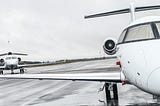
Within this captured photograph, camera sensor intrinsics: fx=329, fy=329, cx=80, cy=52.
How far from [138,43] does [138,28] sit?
736 millimetres

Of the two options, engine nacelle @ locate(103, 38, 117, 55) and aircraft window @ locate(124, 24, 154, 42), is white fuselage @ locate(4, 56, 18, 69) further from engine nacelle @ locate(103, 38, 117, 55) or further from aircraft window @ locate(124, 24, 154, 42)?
aircraft window @ locate(124, 24, 154, 42)

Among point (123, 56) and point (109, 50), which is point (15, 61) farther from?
point (123, 56)

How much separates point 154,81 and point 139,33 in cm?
168

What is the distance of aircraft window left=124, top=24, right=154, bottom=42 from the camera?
7.42 m

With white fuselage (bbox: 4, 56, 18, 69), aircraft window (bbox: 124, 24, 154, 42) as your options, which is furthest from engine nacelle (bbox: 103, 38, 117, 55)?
white fuselage (bbox: 4, 56, 18, 69)

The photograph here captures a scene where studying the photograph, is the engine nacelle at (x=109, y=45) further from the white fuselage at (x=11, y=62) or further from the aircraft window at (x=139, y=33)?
the white fuselage at (x=11, y=62)

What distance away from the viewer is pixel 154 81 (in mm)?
6332

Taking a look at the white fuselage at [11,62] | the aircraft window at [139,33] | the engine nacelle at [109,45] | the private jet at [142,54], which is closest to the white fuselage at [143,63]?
the private jet at [142,54]

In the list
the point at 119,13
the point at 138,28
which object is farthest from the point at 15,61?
the point at 138,28

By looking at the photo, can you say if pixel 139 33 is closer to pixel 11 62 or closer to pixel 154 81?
pixel 154 81

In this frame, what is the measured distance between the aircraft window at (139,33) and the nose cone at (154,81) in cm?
121

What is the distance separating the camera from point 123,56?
7645mm

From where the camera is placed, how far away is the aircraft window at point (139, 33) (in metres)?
7.42

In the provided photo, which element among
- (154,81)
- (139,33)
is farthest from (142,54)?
(139,33)
